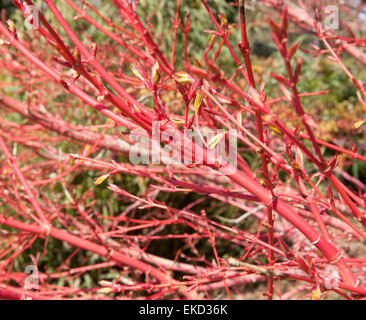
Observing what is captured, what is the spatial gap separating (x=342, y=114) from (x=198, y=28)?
1754 millimetres

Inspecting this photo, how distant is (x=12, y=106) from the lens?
5.49ft

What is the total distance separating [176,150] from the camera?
0.69 metres

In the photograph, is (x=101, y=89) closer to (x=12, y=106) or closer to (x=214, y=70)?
(x=214, y=70)

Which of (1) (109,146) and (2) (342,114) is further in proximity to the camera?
(2) (342,114)

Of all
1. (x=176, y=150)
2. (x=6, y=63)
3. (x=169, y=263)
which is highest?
(x=6, y=63)

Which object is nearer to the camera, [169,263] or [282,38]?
[282,38]
